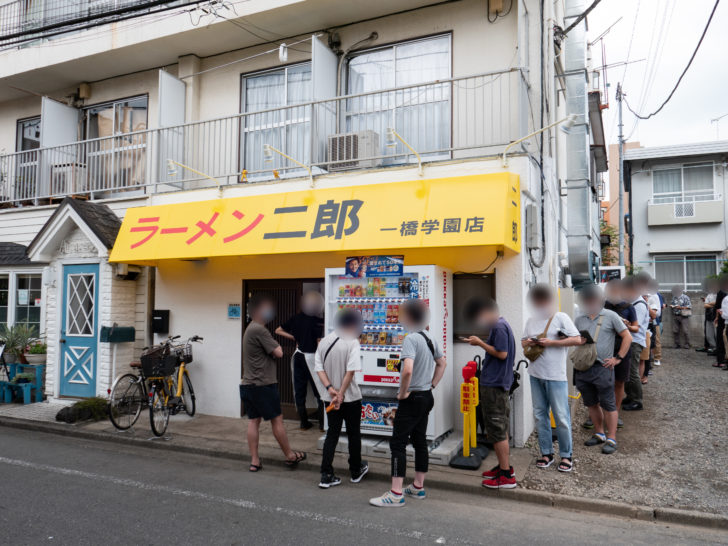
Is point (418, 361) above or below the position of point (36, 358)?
above

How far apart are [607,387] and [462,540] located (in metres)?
3.16

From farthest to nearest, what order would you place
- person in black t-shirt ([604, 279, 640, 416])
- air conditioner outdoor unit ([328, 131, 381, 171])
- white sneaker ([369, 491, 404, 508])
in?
1. air conditioner outdoor unit ([328, 131, 381, 171])
2. person in black t-shirt ([604, 279, 640, 416])
3. white sneaker ([369, 491, 404, 508])

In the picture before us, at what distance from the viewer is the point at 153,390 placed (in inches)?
292

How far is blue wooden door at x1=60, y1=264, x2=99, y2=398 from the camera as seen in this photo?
933cm

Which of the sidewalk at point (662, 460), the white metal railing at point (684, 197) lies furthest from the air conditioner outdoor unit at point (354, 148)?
the white metal railing at point (684, 197)

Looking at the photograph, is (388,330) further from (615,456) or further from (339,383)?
(615,456)

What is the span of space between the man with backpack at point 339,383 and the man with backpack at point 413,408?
56 centimetres

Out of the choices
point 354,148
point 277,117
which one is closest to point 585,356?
point 354,148

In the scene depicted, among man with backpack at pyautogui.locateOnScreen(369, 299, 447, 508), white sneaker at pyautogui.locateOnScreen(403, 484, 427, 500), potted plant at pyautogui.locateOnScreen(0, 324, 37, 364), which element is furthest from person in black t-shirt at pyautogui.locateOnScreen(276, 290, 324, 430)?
potted plant at pyautogui.locateOnScreen(0, 324, 37, 364)

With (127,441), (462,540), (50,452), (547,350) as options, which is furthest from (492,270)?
(50,452)

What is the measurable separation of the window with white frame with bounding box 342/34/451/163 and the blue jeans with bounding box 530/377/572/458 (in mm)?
4224

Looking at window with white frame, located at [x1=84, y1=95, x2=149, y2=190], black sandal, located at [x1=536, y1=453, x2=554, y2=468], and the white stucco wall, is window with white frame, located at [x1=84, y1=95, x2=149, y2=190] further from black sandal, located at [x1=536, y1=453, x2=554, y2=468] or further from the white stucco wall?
the white stucco wall

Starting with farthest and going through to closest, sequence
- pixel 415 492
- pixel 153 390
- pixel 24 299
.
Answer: pixel 24 299 → pixel 153 390 → pixel 415 492

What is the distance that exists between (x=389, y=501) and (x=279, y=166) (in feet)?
22.0
